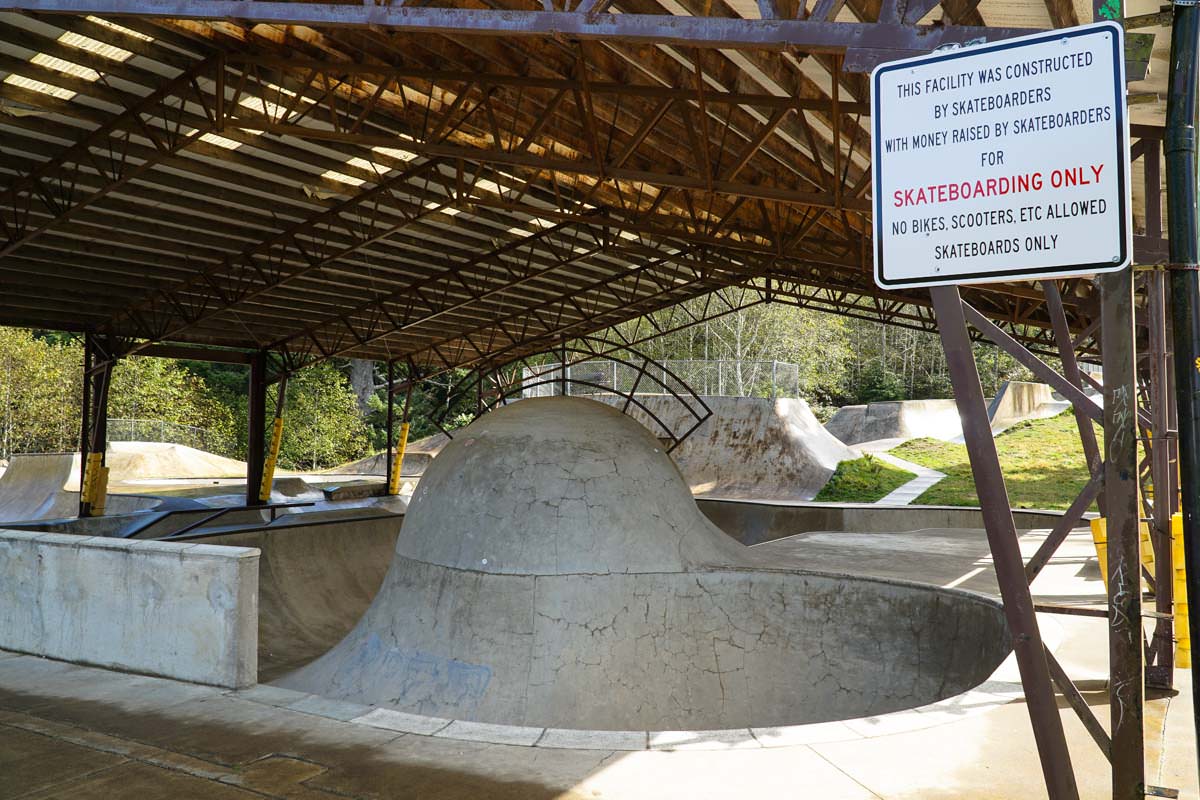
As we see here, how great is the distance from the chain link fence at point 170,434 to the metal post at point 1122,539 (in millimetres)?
38652

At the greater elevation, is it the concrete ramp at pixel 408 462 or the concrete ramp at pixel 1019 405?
the concrete ramp at pixel 1019 405

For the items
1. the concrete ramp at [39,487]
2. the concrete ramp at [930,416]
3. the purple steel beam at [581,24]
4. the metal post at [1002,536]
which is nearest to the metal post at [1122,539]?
the metal post at [1002,536]

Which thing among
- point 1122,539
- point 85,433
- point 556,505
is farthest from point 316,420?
point 1122,539

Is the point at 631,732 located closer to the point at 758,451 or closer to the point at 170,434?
the point at 758,451

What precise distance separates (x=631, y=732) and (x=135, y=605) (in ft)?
12.7

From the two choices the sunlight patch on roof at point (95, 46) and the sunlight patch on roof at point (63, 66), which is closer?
the sunlight patch on roof at point (95, 46)

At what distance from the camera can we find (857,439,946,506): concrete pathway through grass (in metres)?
26.8

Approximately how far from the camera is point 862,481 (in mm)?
28969

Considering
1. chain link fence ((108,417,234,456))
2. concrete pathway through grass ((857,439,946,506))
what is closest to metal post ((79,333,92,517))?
chain link fence ((108,417,234,456))

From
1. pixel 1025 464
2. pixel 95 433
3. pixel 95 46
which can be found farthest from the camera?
pixel 1025 464

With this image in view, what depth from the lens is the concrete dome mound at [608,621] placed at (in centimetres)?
1038

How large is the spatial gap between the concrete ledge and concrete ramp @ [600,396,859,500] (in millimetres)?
24289

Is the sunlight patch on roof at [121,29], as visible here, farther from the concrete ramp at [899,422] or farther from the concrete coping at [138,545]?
the concrete ramp at [899,422]

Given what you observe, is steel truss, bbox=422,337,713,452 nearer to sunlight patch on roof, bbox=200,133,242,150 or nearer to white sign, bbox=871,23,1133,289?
sunlight patch on roof, bbox=200,133,242,150
